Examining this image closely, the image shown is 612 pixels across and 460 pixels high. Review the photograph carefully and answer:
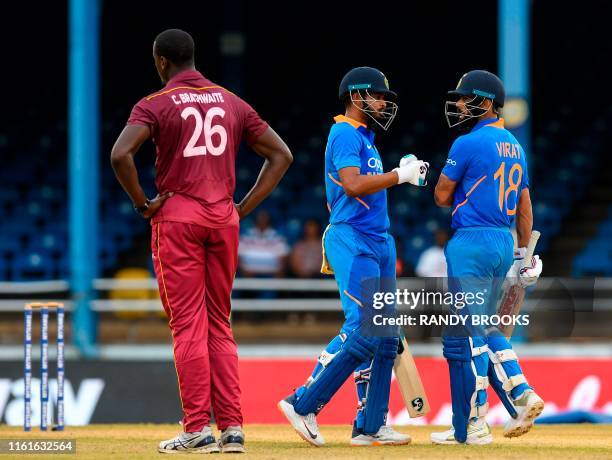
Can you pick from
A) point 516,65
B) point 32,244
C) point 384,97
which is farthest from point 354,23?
point 384,97

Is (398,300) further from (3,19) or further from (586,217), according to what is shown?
(3,19)

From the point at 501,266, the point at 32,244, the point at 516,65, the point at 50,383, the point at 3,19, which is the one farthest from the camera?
the point at 3,19

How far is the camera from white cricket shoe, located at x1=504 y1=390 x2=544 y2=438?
725 centimetres

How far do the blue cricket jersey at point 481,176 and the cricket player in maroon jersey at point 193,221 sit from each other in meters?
1.28

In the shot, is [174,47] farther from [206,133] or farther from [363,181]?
[363,181]

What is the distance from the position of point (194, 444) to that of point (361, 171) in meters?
1.79

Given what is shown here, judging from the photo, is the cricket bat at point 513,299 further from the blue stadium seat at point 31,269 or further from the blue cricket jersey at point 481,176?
the blue stadium seat at point 31,269

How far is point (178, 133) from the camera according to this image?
6.89 meters

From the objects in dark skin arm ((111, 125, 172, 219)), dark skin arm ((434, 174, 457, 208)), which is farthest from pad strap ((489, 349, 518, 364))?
dark skin arm ((111, 125, 172, 219))

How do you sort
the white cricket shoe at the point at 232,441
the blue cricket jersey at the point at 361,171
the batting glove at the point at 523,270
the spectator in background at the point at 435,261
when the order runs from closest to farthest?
the white cricket shoe at the point at 232,441, the blue cricket jersey at the point at 361,171, the batting glove at the point at 523,270, the spectator in background at the point at 435,261

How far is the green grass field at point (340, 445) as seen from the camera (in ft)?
22.2

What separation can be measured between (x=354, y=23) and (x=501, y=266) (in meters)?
15.7

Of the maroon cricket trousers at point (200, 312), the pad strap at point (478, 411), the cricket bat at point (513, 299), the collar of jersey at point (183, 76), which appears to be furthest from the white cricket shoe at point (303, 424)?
the collar of jersey at point (183, 76)

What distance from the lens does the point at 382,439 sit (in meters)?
7.55
